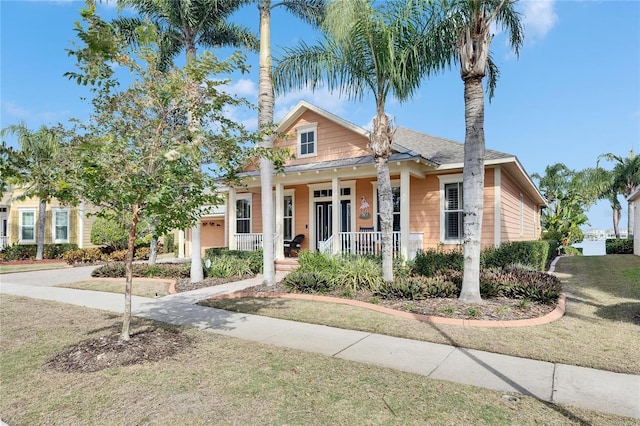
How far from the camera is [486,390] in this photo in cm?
373

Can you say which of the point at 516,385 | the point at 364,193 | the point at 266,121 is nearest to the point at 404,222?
the point at 364,193

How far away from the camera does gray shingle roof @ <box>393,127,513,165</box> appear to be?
12.1 metres

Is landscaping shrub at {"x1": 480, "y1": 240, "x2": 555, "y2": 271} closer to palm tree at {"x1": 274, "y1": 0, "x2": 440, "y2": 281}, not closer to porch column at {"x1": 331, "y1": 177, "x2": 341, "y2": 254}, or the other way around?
palm tree at {"x1": 274, "y1": 0, "x2": 440, "y2": 281}

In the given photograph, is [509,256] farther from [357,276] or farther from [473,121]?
[473,121]

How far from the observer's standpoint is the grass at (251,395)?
10.5ft

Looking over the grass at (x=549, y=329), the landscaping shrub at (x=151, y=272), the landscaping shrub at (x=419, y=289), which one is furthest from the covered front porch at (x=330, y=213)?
the grass at (x=549, y=329)

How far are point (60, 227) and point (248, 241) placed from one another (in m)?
16.4

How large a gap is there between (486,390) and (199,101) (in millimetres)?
5053

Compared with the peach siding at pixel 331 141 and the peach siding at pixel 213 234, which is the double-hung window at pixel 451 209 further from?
the peach siding at pixel 213 234

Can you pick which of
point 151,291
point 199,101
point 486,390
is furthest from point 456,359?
point 151,291

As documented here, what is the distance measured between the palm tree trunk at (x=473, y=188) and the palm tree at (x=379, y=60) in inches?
81.0

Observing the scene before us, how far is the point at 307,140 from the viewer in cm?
1494

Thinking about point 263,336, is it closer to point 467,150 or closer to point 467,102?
point 467,150

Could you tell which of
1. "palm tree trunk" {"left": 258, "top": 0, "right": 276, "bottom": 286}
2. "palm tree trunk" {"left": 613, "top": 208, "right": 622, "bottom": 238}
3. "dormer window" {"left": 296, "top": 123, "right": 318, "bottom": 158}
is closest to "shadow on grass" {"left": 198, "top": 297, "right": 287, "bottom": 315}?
"palm tree trunk" {"left": 258, "top": 0, "right": 276, "bottom": 286}
